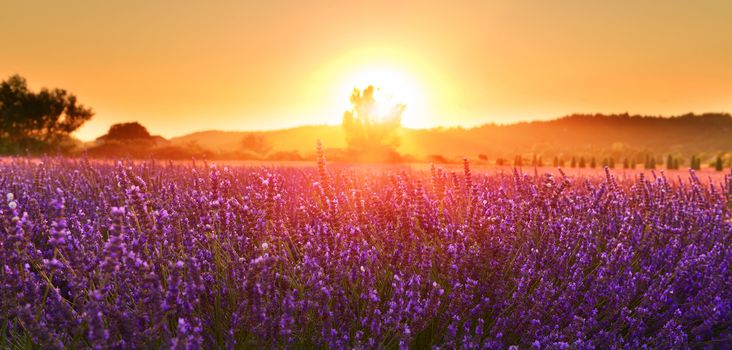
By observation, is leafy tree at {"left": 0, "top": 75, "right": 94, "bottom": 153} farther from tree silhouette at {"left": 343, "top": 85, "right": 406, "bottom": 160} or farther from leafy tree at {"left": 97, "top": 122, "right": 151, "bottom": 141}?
tree silhouette at {"left": 343, "top": 85, "right": 406, "bottom": 160}

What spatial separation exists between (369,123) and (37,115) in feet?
81.9

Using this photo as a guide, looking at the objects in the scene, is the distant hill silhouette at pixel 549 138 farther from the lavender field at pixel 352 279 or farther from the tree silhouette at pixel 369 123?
the lavender field at pixel 352 279

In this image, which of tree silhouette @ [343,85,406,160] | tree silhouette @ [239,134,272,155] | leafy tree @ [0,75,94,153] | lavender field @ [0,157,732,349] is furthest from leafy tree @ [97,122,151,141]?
lavender field @ [0,157,732,349]

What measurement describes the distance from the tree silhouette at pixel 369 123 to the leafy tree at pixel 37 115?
20340 millimetres

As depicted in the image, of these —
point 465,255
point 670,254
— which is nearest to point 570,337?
point 465,255

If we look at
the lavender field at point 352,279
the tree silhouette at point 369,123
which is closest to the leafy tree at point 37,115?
the tree silhouette at point 369,123

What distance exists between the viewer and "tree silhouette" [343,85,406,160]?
3238cm

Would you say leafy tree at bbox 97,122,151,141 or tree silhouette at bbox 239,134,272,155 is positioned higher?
leafy tree at bbox 97,122,151,141

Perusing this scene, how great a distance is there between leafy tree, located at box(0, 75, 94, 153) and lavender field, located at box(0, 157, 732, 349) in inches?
1430

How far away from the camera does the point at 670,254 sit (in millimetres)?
3059

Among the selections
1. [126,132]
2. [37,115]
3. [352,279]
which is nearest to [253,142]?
[126,132]

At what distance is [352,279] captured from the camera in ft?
7.28

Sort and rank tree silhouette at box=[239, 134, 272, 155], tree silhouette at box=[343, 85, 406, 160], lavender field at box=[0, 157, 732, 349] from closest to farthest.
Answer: lavender field at box=[0, 157, 732, 349], tree silhouette at box=[343, 85, 406, 160], tree silhouette at box=[239, 134, 272, 155]

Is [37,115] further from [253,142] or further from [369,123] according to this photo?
[369,123]
